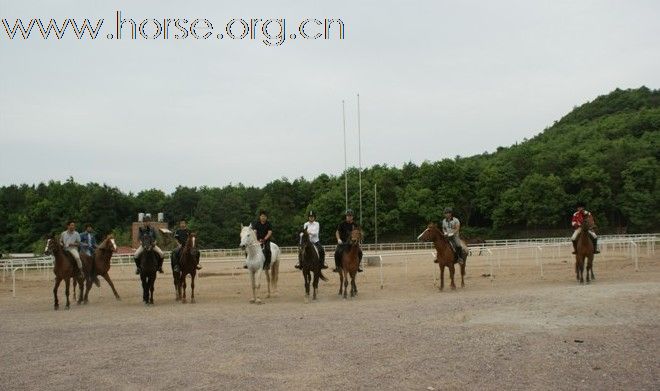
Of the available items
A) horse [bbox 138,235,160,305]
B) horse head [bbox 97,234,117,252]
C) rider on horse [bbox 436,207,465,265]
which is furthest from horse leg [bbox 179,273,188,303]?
rider on horse [bbox 436,207,465,265]

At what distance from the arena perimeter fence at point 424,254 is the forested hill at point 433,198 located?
14.4 metres

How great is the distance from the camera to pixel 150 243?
16.1 m

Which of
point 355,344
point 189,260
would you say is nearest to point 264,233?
point 189,260

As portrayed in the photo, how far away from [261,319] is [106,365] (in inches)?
172

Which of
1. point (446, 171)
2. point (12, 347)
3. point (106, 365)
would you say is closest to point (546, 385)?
point (106, 365)

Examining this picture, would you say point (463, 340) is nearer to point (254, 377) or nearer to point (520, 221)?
point (254, 377)

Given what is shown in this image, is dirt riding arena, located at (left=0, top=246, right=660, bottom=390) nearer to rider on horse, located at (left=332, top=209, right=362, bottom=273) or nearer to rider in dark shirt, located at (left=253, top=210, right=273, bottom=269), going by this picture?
rider on horse, located at (left=332, top=209, right=362, bottom=273)

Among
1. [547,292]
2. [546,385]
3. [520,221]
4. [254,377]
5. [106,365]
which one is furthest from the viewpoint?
[520,221]

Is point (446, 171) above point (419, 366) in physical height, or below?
above

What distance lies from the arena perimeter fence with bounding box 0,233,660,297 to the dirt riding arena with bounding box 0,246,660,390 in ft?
25.5

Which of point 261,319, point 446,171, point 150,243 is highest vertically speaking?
point 446,171

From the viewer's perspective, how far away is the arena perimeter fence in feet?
82.0

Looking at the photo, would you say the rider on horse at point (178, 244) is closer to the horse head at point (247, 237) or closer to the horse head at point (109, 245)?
the horse head at point (247, 237)

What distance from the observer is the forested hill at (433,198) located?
64438 mm
